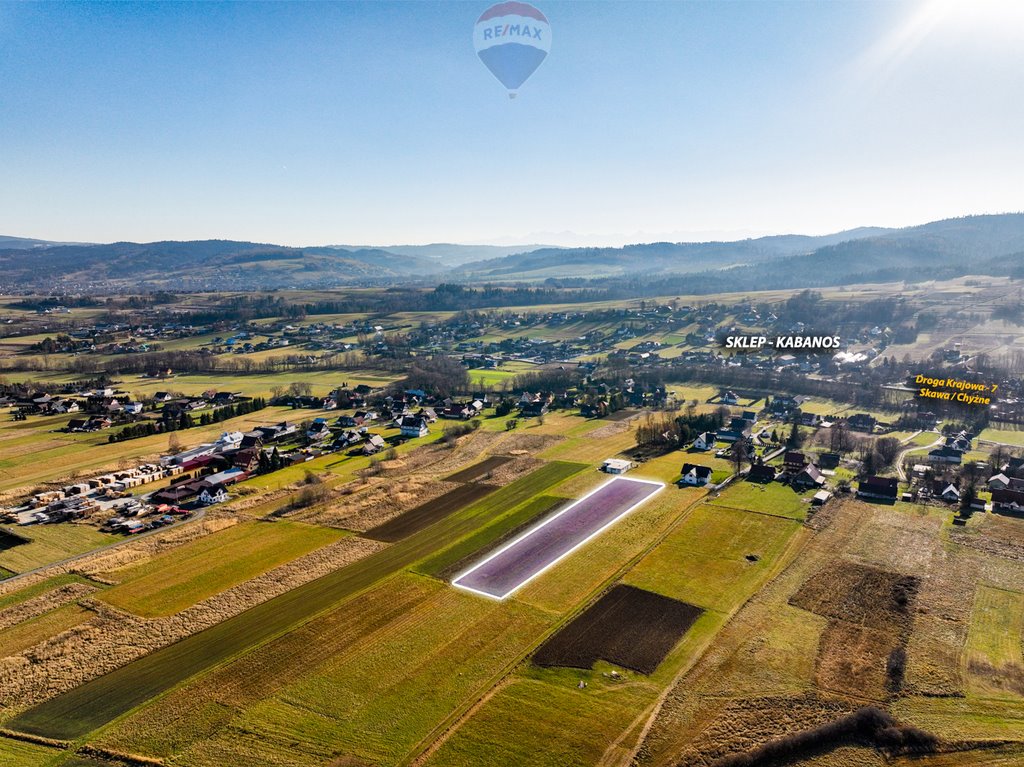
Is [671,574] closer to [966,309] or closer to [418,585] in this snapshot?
[418,585]

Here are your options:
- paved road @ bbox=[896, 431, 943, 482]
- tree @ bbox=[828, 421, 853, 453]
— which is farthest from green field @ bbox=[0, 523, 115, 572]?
paved road @ bbox=[896, 431, 943, 482]

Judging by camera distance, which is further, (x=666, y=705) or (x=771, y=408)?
(x=771, y=408)

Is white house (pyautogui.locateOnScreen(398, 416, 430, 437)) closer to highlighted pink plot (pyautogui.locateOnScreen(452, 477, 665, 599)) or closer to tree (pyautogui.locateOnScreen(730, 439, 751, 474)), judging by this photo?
highlighted pink plot (pyautogui.locateOnScreen(452, 477, 665, 599))

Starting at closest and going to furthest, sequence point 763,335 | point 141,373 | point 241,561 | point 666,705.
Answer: point 666,705 → point 241,561 → point 141,373 → point 763,335

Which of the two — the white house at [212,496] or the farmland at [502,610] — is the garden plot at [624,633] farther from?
the white house at [212,496]

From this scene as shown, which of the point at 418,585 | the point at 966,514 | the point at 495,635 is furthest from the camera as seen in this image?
the point at 966,514

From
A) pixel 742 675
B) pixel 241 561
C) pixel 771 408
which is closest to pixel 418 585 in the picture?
pixel 241 561
